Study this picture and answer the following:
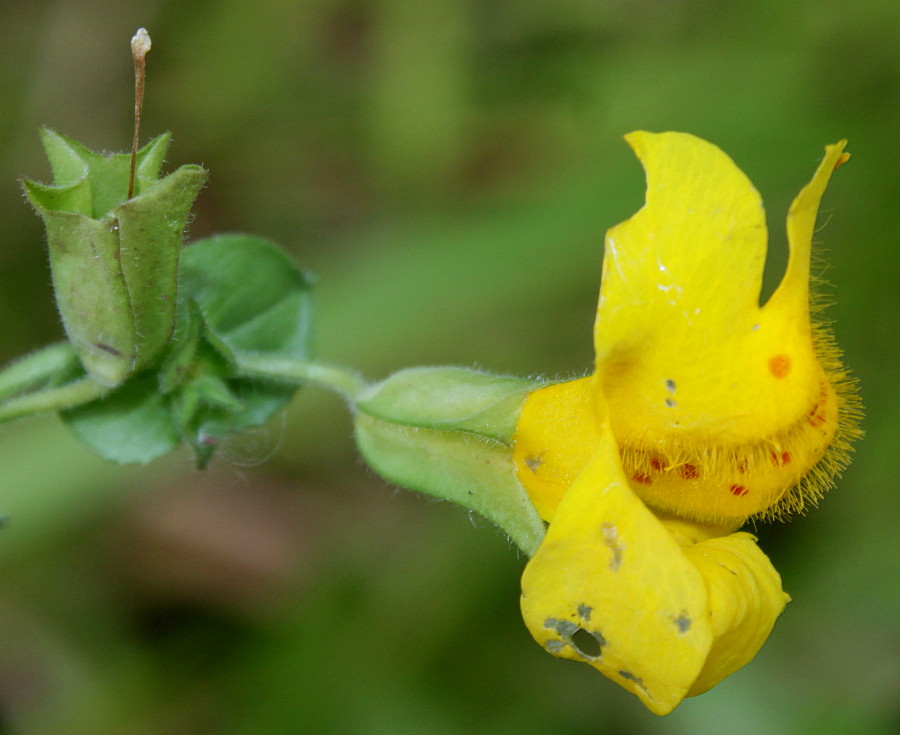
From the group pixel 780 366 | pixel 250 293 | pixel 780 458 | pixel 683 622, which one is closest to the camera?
pixel 683 622

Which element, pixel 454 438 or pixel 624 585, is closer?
pixel 624 585

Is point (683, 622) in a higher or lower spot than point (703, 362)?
lower

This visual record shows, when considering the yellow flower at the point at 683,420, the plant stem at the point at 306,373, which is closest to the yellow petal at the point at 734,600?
the yellow flower at the point at 683,420

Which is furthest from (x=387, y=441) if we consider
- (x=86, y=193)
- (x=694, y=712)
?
(x=694, y=712)

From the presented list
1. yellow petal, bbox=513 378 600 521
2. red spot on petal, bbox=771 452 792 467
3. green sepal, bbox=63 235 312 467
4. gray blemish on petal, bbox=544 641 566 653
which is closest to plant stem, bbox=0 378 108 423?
green sepal, bbox=63 235 312 467

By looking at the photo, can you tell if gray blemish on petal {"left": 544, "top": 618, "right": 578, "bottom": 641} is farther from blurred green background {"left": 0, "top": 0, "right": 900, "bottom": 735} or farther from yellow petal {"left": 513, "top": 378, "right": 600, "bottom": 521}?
blurred green background {"left": 0, "top": 0, "right": 900, "bottom": 735}


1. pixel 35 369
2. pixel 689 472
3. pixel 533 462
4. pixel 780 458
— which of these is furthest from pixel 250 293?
pixel 780 458

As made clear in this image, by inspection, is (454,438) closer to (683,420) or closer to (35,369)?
(683,420)
